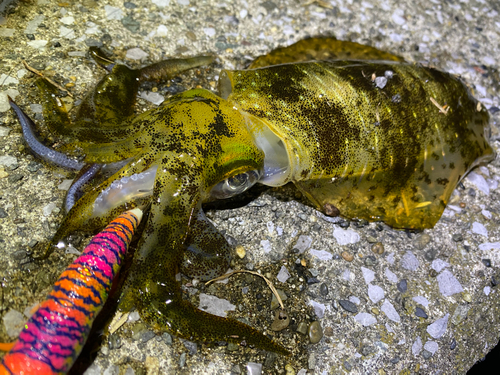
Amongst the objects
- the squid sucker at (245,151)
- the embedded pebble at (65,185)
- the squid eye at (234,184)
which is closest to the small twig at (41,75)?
the squid sucker at (245,151)

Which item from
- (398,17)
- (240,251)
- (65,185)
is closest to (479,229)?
(240,251)

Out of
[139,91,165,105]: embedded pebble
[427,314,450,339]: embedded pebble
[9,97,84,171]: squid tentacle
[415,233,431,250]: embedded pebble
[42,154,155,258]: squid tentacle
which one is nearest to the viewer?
[42,154,155,258]: squid tentacle

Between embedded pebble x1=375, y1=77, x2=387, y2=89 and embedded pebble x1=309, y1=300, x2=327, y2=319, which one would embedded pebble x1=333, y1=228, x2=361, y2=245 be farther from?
embedded pebble x1=375, y1=77, x2=387, y2=89

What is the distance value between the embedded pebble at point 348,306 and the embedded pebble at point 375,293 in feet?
0.60

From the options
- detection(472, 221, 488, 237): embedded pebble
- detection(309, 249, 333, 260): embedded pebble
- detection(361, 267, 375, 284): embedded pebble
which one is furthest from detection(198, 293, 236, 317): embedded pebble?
detection(472, 221, 488, 237): embedded pebble

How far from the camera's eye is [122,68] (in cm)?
344

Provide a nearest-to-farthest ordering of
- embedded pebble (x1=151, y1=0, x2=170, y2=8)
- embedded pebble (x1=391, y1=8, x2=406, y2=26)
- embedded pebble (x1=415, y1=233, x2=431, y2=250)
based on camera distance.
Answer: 1. embedded pebble (x1=415, y1=233, x2=431, y2=250)
2. embedded pebble (x1=151, y1=0, x2=170, y2=8)
3. embedded pebble (x1=391, y1=8, x2=406, y2=26)

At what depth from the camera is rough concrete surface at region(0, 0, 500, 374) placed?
2.69 metres

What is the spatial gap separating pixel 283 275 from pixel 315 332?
0.48 metres

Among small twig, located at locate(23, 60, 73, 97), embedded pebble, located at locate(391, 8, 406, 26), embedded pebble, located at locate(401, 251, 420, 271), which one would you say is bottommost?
embedded pebble, located at locate(401, 251, 420, 271)

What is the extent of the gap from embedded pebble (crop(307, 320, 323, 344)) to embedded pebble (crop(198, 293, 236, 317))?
595 millimetres

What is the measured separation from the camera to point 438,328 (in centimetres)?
320

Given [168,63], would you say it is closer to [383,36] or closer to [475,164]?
[383,36]

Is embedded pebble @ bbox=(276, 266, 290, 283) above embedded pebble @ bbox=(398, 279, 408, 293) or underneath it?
above
